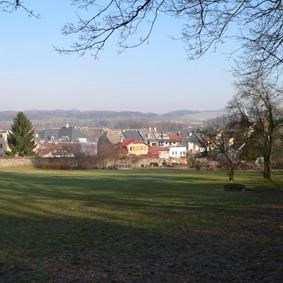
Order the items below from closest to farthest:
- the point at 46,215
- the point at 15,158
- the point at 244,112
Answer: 1. the point at 46,215
2. the point at 244,112
3. the point at 15,158

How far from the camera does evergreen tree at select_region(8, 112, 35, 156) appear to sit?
307ft

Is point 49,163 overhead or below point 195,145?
below

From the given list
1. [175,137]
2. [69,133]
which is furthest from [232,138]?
[69,133]

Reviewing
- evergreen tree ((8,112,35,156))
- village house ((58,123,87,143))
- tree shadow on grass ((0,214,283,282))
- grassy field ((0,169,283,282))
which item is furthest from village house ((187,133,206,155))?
village house ((58,123,87,143))

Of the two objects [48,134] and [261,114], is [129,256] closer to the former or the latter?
[261,114]

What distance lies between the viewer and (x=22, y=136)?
95188 millimetres

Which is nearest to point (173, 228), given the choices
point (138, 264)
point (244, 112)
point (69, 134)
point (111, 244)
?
point (111, 244)

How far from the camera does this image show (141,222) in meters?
16.6

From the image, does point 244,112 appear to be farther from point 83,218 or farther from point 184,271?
point 184,271

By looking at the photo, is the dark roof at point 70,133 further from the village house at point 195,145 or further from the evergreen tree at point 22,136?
the village house at point 195,145

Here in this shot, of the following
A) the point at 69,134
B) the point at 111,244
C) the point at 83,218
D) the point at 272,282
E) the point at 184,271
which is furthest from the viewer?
the point at 69,134

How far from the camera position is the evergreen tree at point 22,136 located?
307 feet

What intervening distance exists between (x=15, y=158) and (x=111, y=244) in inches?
2852

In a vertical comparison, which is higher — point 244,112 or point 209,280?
point 244,112
